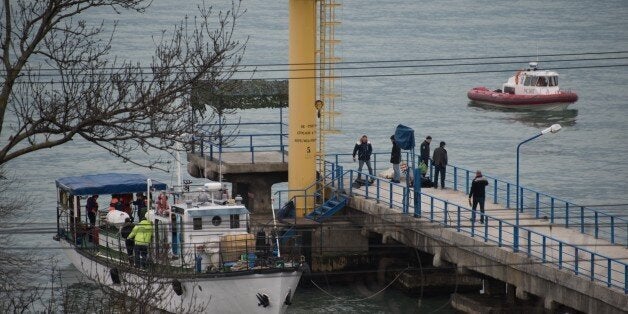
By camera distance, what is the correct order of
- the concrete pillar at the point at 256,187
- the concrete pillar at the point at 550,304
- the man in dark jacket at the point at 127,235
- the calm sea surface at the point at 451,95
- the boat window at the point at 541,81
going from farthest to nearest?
the boat window at the point at 541,81
the calm sea surface at the point at 451,95
the concrete pillar at the point at 256,187
the man in dark jacket at the point at 127,235
the concrete pillar at the point at 550,304

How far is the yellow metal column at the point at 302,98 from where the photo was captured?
41.7 meters

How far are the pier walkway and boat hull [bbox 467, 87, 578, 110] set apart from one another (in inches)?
1538

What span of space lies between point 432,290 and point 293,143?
5324 millimetres

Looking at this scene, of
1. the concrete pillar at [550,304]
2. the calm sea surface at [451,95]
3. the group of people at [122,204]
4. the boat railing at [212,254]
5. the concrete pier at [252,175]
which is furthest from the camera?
→ the calm sea surface at [451,95]

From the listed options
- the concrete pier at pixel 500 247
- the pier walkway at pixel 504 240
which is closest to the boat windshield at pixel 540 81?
the pier walkway at pixel 504 240

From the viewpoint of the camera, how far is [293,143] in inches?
1678

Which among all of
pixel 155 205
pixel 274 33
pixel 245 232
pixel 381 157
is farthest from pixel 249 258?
pixel 274 33

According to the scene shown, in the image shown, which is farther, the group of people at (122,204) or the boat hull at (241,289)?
the group of people at (122,204)

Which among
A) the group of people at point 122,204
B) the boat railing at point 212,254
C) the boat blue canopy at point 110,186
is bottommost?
the boat railing at point 212,254

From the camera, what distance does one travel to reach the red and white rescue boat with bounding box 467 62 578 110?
8369 cm

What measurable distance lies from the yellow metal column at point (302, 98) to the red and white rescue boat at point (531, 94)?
41986mm

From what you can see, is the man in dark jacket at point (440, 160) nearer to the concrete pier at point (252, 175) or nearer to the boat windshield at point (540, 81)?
the concrete pier at point (252, 175)

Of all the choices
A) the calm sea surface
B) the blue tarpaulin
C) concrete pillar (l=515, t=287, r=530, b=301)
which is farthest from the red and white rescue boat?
concrete pillar (l=515, t=287, r=530, b=301)

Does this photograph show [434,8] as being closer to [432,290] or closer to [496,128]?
[496,128]
